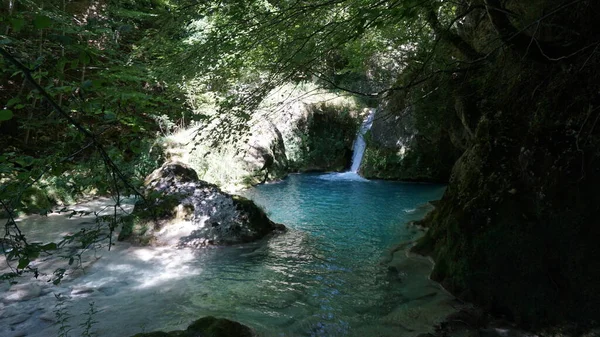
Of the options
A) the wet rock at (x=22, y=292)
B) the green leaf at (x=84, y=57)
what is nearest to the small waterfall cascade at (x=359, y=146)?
the wet rock at (x=22, y=292)

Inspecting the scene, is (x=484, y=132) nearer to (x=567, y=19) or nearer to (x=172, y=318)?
(x=567, y=19)

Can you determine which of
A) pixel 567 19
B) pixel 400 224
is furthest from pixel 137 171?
pixel 567 19

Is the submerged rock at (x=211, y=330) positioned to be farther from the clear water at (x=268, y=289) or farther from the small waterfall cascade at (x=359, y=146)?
the small waterfall cascade at (x=359, y=146)

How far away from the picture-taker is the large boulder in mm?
6770

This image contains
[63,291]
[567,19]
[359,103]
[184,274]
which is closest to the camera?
[567,19]

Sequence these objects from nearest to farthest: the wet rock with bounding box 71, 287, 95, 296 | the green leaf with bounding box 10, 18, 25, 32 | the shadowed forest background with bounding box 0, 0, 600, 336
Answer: the green leaf with bounding box 10, 18, 25, 32
the shadowed forest background with bounding box 0, 0, 600, 336
the wet rock with bounding box 71, 287, 95, 296

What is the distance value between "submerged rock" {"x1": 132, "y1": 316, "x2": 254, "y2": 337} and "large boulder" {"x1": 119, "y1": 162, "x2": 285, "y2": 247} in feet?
10.6

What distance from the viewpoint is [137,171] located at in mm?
12266

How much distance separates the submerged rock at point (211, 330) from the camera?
328 cm

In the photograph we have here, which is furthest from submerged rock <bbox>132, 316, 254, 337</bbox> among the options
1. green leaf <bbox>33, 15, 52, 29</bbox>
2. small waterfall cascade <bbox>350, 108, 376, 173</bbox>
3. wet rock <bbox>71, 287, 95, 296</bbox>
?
small waterfall cascade <bbox>350, 108, 376, 173</bbox>

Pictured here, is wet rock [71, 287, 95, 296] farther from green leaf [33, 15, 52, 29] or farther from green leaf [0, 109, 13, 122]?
green leaf [33, 15, 52, 29]

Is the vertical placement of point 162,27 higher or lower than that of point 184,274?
higher

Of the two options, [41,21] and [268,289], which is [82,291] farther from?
[41,21]

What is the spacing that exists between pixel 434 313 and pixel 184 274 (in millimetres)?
3463
